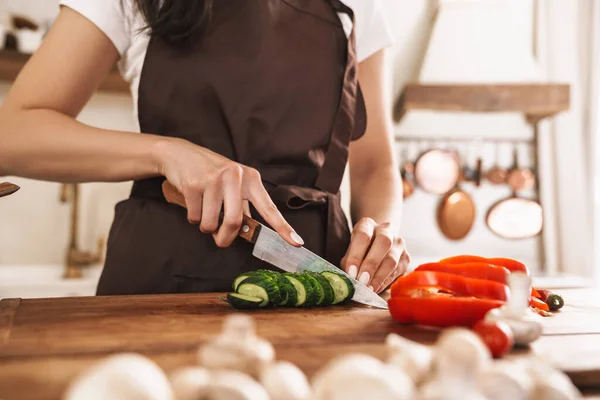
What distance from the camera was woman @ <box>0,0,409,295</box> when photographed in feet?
3.56

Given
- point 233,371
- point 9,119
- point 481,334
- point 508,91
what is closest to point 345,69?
point 9,119

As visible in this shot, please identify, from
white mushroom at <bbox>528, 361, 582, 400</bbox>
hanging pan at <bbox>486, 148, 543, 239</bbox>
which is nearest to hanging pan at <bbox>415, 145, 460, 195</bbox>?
hanging pan at <bbox>486, 148, 543, 239</bbox>

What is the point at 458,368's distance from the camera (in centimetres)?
42

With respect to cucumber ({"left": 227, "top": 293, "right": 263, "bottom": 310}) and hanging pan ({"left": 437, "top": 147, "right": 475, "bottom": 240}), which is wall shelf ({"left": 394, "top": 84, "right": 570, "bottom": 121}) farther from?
cucumber ({"left": 227, "top": 293, "right": 263, "bottom": 310})

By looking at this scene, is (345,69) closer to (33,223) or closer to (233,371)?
(233,371)

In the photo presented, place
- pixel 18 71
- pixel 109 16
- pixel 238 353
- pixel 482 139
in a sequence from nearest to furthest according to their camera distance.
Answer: pixel 238 353 → pixel 109 16 → pixel 18 71 → pixel 482 139

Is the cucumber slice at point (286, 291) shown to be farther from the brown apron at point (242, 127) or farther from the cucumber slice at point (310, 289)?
the brown apron at point (242, 127)

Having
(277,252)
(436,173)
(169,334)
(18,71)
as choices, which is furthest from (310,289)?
(436,173)

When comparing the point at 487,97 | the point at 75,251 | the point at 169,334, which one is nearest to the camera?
the point at 169,334

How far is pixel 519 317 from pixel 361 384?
1.34 feet

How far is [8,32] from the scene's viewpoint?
8.33 ft

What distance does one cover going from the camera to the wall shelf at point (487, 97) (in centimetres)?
283

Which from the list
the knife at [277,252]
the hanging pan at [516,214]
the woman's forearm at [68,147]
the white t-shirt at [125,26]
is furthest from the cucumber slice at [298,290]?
the hanging pan at [516,214]

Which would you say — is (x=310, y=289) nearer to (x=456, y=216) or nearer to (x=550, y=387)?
(x=550, y=387)
